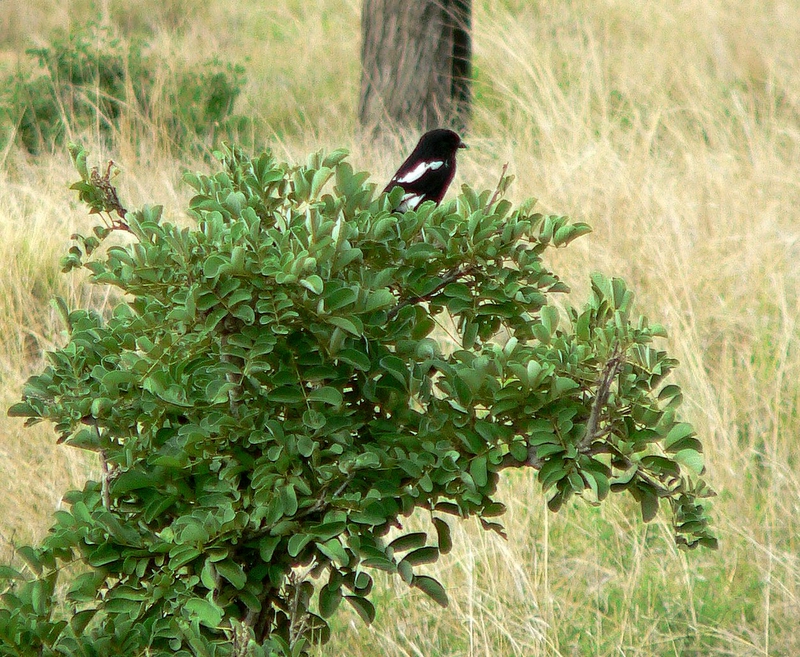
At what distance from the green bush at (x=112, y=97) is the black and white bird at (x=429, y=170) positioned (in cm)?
290

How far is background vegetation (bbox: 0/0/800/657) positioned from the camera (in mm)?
2697

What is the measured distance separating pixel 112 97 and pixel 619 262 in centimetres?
359

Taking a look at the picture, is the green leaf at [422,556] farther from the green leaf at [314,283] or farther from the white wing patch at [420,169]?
the white wing patch at [420,169]

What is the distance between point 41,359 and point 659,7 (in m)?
6.32

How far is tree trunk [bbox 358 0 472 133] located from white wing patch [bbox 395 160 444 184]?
3.32m

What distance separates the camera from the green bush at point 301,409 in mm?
1713

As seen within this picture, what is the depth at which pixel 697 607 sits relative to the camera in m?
2.74

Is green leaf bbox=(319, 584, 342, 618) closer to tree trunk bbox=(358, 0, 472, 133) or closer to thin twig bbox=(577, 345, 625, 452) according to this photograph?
thin twig bbox=(577, 345, 625, 452)

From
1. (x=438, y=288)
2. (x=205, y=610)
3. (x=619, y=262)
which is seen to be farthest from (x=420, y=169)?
(x=205, y=610)

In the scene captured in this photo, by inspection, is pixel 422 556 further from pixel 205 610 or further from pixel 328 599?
pixel 205 610

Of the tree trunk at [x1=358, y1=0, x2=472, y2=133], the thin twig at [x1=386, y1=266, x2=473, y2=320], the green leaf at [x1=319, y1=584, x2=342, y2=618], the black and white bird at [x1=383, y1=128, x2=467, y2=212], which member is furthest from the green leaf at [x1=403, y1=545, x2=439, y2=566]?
the tree trunk at [x1=358, y1=0, x2=472, y2=133]

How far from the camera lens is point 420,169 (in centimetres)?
361

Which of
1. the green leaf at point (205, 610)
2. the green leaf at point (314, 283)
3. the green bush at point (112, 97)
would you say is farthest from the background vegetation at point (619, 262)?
the green leaf at point (314, 283)

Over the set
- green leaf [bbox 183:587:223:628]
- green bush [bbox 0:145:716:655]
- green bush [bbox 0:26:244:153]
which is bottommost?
green bush [bbox 0:26:244:153]
